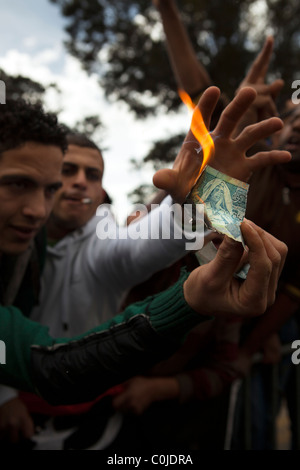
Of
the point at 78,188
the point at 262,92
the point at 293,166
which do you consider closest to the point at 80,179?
the point at 78,188

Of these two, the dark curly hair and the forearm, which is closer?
the forearm

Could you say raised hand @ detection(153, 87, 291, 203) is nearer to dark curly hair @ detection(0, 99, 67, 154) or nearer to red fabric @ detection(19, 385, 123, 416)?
dark curly hair @ detection(0, 99, 67, 154)

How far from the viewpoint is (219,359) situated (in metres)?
2.44

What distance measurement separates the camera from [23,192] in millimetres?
1927

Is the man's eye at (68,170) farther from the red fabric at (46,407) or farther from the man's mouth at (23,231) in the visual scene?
the red fabric at (46,407)

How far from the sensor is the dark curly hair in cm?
192

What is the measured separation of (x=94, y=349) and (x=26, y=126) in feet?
3.61

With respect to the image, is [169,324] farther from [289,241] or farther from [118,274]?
[289,241]

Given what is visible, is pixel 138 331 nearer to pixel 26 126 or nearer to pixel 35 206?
pixel 35 206

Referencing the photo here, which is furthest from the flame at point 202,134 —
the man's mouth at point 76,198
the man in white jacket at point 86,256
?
the man's mouth at point 76,198

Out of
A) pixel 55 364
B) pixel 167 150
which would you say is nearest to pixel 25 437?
pixel 55 364

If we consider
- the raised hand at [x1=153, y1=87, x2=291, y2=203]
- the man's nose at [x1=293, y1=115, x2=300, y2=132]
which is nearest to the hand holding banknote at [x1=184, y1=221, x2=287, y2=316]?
the raised hand at [x1=153, y1=87, x2=291, y2=203]

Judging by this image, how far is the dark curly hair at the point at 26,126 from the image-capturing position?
192cm

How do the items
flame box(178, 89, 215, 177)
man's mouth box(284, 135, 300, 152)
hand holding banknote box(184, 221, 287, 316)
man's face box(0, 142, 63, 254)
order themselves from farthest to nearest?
man's mouth box(284, 135, 300, 152) < man's face box(0, 142, 63, 254) < flame box(178, 89, 215, 177) < hand holding banknote box(184, 221, 287, 316)
